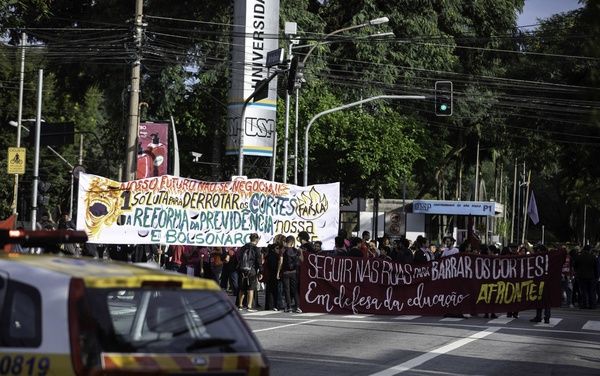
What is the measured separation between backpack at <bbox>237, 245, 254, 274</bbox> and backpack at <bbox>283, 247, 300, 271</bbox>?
75 cm

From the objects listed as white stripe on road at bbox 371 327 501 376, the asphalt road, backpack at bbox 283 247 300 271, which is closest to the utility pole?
backpack at bbox 283 247 300 271

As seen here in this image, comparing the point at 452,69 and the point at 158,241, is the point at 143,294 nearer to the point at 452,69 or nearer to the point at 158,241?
the point at 158,241

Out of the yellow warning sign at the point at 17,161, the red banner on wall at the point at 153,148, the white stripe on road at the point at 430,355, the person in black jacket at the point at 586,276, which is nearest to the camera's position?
the white stripe on road at the point at 430,355

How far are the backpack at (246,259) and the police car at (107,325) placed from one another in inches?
640

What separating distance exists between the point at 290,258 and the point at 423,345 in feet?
24.2

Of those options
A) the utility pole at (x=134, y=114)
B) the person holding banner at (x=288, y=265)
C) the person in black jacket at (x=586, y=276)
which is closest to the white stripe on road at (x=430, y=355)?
the person holding banner at (x=288, y=265)

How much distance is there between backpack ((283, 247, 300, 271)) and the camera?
2295cm

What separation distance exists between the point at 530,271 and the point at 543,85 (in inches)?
849

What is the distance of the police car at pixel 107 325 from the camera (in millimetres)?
5578

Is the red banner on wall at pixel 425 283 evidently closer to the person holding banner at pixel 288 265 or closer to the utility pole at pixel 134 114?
the person holding banner at pixel 288 265

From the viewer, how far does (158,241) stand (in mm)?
22062

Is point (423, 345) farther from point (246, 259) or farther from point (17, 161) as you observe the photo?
point (17, 161)

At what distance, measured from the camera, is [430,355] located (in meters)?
14.5

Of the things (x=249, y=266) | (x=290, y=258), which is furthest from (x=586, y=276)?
(x=249, y=266)
